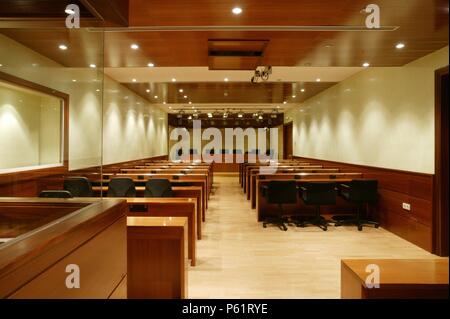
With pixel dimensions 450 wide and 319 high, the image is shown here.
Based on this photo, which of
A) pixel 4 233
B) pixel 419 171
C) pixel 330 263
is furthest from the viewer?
pixel 419 171

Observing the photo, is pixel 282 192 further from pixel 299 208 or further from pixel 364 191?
pixel 364 191

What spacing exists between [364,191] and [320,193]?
0.73 metres

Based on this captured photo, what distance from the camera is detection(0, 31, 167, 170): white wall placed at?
461 centimetres

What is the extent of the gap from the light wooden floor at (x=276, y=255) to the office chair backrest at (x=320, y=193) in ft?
1.58

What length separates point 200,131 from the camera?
1761cm

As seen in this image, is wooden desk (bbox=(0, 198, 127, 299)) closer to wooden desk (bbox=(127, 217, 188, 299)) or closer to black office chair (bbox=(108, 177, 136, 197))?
wooden desk (bbox=(127, 217, 188, 299))

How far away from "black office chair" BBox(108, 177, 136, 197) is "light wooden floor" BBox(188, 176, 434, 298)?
4.29ft

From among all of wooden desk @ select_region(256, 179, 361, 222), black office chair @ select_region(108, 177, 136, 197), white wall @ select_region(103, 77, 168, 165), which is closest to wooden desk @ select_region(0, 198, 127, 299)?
black office chair @ select_region(108, 177, 136, 197)

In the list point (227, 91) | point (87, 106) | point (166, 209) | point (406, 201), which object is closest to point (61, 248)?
point (166, 209)

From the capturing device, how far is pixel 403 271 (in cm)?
151

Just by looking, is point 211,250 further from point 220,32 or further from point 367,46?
point 367,46

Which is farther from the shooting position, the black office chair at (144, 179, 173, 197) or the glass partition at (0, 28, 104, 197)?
the black office chair at (144, 179, 173, 197)
